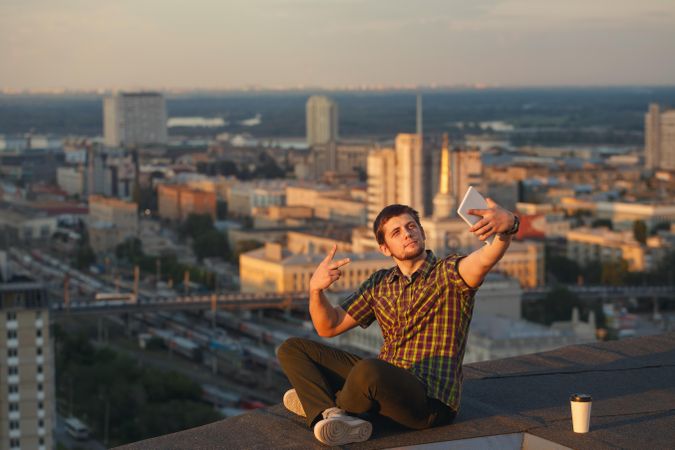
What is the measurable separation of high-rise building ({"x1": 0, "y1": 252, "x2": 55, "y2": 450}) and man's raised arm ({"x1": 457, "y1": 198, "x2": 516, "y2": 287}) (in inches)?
579

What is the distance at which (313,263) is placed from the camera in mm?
36781

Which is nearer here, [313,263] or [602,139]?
[313,263]

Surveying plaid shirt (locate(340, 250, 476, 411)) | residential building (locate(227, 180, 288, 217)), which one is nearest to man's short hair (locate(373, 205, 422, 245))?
plaid shirt (locate(340, 250, 476, 411))

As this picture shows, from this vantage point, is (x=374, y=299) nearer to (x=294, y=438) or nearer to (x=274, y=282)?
(x=294, y=438)

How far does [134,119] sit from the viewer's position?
108m

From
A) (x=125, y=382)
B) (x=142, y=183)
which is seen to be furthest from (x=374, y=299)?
(x=142, y=183)

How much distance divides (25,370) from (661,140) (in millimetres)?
61882

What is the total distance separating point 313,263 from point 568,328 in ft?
33.4

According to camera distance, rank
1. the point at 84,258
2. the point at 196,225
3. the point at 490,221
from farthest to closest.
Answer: the point at 196,225, the point at 84,258, the point at 490,221

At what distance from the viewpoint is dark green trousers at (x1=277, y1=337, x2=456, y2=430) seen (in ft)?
15.0

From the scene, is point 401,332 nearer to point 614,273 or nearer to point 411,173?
point 614,273

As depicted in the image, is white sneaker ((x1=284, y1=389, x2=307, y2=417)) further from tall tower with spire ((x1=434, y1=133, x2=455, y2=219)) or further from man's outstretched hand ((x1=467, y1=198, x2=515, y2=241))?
tall tower with spire ((x1=434, y1=133, x2=455, y2=219))

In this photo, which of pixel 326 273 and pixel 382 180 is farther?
pixel 382 180

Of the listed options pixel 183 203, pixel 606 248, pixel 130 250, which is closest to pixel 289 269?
pixel 606 248
